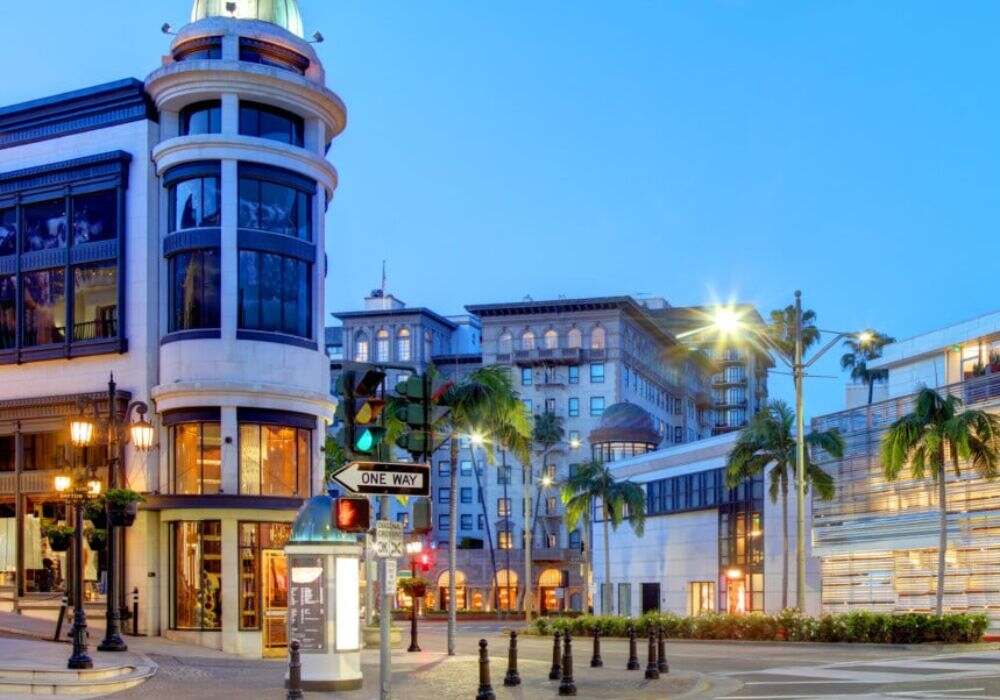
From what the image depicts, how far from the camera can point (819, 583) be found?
6128 centimetres

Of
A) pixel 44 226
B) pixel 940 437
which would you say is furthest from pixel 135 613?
pixel 940 437

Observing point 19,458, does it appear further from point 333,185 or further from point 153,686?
point 153,686

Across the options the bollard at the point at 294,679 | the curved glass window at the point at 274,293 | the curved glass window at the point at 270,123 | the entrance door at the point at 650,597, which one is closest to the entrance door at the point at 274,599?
the curved glass window at the point at 274,293

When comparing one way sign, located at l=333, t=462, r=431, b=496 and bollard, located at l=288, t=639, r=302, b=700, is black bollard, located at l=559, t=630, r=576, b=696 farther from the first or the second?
A: one way sign, located at l=333, t=462, r=431, b=496

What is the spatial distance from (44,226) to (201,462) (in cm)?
876

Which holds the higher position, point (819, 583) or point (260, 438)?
point (260, 438)

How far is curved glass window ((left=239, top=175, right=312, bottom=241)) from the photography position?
37625 mm

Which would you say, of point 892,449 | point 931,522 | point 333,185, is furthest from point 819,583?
point 333,185

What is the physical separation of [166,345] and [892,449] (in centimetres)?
2344

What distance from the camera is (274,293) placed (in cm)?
3806

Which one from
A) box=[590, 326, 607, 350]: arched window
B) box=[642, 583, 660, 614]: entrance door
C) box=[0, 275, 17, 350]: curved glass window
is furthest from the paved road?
box=[590, 326, 607, 350]: arched window

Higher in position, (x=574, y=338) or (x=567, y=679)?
(x=574, y=338)

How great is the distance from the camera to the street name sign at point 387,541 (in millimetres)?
16656

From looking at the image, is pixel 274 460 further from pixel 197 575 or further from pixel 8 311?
pixel 8 311
